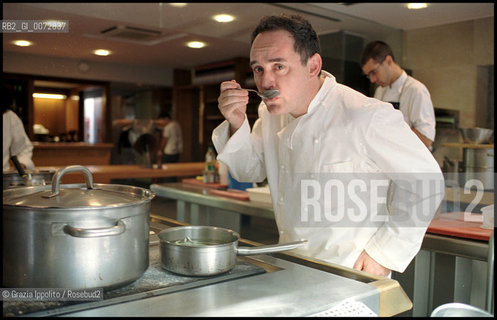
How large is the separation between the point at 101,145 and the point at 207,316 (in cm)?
626

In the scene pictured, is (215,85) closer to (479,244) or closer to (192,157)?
(192,157)

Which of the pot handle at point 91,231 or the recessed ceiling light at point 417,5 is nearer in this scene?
the pot handle at point 91,231

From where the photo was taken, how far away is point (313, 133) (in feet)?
4.99

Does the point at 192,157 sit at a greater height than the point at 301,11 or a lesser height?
lesser

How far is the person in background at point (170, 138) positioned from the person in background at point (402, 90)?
564cm

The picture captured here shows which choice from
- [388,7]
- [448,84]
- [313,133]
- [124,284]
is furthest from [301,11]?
[124,284]

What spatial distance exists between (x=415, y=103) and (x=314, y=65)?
1.53 meters

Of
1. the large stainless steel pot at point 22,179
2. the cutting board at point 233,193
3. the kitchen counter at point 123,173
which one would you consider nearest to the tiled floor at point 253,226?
the kitchen counter at point 123,173

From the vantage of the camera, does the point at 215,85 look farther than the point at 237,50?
Yes

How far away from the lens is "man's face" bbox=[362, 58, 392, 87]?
9.58ft

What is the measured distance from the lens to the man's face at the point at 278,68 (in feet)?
4.42

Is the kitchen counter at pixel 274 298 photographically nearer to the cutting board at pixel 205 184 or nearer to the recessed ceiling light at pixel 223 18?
the cutting board at pixel 205 184

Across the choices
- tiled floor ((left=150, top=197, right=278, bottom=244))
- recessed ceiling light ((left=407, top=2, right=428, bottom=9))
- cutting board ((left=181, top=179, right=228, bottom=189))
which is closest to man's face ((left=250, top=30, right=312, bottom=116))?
cutting board ((left=181, top=179, right=228, bottom=189))

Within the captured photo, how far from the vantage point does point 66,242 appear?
81cm
